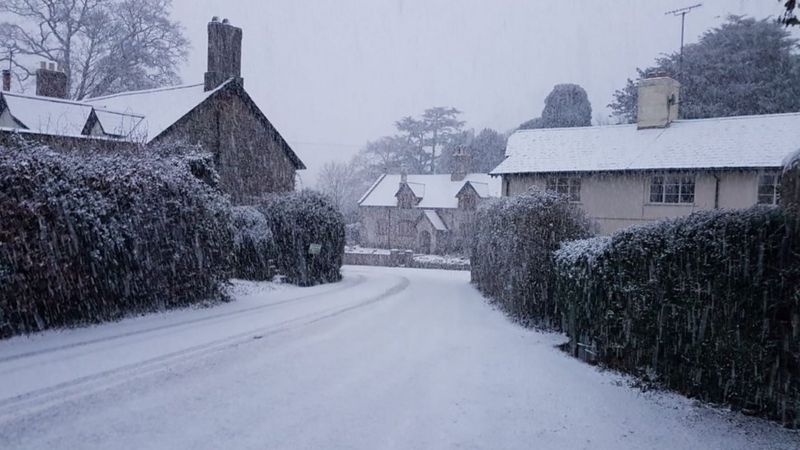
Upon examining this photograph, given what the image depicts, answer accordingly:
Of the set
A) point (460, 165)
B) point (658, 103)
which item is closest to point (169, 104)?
point (658, 103)

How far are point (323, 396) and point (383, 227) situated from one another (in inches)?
1641

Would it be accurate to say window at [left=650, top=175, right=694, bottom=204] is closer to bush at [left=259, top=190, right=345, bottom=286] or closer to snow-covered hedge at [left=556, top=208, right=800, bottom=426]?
bush at [left=259, top=190, right=345, bottom=286]

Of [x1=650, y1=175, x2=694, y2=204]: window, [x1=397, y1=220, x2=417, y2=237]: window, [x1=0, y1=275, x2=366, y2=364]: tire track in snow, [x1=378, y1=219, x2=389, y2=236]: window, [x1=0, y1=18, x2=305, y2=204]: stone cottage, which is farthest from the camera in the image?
[x1=378, y1=219, x2=389, y2=236]: window

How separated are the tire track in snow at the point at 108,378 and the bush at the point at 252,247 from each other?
25.5 ft

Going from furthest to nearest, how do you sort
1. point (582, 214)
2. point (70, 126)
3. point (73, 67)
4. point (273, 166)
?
1. point (73, 67)
2. point (273, 166)
3. point (70, 126)
4. point (582, 214)

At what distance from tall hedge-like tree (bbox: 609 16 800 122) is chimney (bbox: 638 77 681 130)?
8359 mm

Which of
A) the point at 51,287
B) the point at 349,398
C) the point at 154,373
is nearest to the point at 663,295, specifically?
the point at 349,398

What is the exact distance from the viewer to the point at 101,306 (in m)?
9.38

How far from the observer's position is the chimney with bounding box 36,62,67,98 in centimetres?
2602

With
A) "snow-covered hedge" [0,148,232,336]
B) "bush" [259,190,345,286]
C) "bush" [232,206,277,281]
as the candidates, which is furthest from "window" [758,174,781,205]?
"snow-covered hedge" [0,148,232,336]

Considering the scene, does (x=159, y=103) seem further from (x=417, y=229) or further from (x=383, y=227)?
(x=383, y=227)

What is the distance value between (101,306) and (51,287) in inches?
44.2

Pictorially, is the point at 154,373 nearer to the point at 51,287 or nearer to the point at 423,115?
the point at 51,287

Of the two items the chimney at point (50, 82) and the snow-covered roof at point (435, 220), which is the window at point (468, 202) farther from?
the chimney at point (50, 82)
